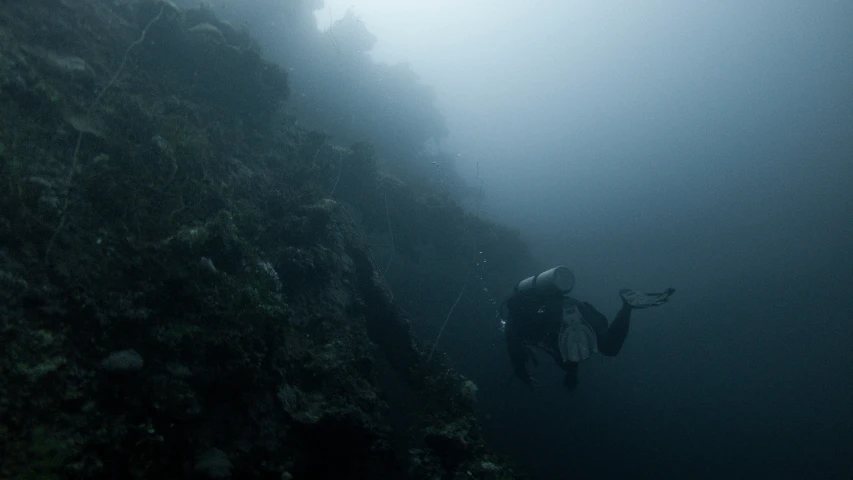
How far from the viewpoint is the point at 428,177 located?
21.1 m

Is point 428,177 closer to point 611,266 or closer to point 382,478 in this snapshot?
point 382,478

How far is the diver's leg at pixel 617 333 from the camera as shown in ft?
26.6

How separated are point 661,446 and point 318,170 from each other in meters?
23.6

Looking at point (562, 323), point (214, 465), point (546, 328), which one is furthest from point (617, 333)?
point (214, 465)

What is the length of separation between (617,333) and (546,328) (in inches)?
61.5

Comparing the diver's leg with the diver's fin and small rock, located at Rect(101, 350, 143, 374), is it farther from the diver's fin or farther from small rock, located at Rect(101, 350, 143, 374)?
small rock, located at Rect(101, 350, 143, 374)

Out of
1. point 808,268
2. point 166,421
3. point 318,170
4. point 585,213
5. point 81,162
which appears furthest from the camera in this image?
point 585,213

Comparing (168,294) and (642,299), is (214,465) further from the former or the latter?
(642,299)

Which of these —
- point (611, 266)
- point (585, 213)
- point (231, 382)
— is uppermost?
point (585, 213)

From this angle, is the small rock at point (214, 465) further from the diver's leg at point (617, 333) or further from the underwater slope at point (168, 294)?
the diver's leg at point (617, 333)

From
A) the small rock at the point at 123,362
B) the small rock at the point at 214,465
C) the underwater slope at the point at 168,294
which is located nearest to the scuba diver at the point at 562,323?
the underwater slope at the point at 168,294

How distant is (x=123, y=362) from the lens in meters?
4.03

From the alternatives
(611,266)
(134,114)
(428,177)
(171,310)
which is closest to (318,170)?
(134,114)

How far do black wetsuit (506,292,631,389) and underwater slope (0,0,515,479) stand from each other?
1.69 metres
